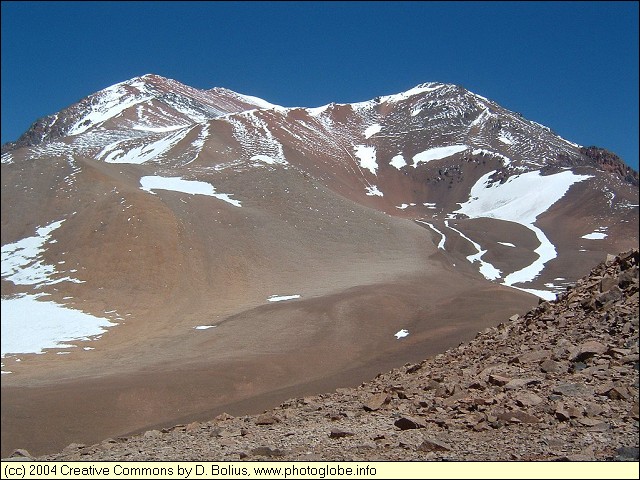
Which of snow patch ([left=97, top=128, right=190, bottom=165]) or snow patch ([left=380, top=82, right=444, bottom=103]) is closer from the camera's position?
snow patch ([left=97, top=128, right=190, bottom=165])

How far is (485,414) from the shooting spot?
9758 millimetres

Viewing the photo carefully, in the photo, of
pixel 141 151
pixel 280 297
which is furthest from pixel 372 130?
pixel 280 297

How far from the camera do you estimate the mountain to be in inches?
1000

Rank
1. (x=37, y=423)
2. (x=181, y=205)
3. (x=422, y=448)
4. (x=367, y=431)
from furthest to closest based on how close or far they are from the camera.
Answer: (x=181, y=205)
(x=37, y=423)
(x=367, y=431)
(x=422, y=448)

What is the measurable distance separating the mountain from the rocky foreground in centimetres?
1099

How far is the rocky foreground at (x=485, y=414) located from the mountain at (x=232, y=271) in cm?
1099

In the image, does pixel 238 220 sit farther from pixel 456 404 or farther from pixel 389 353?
pixel 456 404

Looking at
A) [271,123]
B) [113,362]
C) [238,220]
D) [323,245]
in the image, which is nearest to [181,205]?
[238,220]

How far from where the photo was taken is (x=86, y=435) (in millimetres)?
19969

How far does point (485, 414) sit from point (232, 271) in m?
39.6

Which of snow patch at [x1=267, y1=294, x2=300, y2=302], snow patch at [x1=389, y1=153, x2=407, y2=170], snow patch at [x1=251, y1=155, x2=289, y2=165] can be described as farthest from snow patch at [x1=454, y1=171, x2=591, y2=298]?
snow patch at [x1=267, y1=294, x2=300, y2=302]

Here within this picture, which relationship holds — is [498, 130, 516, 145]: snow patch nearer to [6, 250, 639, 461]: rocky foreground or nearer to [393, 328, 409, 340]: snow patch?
[393, 328, 409, 340]: snow patch

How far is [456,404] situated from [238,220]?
48474mm

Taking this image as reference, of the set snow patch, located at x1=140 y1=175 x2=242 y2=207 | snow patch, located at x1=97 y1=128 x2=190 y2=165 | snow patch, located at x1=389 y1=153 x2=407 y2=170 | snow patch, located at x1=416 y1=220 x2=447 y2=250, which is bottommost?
snow patch, located at x1=416 y1=220 x2=447 y2=250
